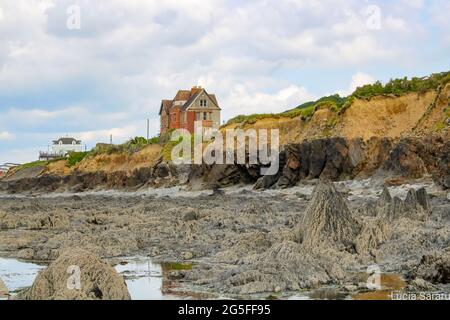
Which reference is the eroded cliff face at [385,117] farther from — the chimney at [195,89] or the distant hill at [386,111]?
the chimney at [195,89]

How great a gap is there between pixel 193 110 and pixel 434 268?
72304 mm

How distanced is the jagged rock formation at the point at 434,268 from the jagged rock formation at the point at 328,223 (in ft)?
7.33

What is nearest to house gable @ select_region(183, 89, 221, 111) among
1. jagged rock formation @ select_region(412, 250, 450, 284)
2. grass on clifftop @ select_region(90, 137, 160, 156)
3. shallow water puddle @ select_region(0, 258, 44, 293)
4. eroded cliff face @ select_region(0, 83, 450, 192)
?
grass on clifftop @ select_region(90, 137, 160, 156)

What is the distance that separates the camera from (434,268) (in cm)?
1043

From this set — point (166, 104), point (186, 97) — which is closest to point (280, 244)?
point (186, 97)

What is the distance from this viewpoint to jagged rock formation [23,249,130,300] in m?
8.74

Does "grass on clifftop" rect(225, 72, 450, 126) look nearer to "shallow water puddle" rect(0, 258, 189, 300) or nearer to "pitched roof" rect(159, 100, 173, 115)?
"shallow water puddle" rect(0, 258, 189, 300)

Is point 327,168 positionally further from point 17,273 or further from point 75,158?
point 75,158

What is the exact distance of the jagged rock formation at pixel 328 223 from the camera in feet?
42.7

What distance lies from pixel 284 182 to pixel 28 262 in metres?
28.1

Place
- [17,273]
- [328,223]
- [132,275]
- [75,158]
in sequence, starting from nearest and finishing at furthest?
1. [132,275]
2. [17,273]
3. [328,223]
4. [75,158]

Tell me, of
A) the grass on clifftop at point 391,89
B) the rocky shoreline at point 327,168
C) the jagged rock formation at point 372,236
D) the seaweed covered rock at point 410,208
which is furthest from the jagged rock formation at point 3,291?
the grass on clifftop at point 391,89

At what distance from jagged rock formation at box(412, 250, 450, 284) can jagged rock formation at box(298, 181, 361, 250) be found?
2233 mm

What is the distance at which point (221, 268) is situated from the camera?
1225 cm
